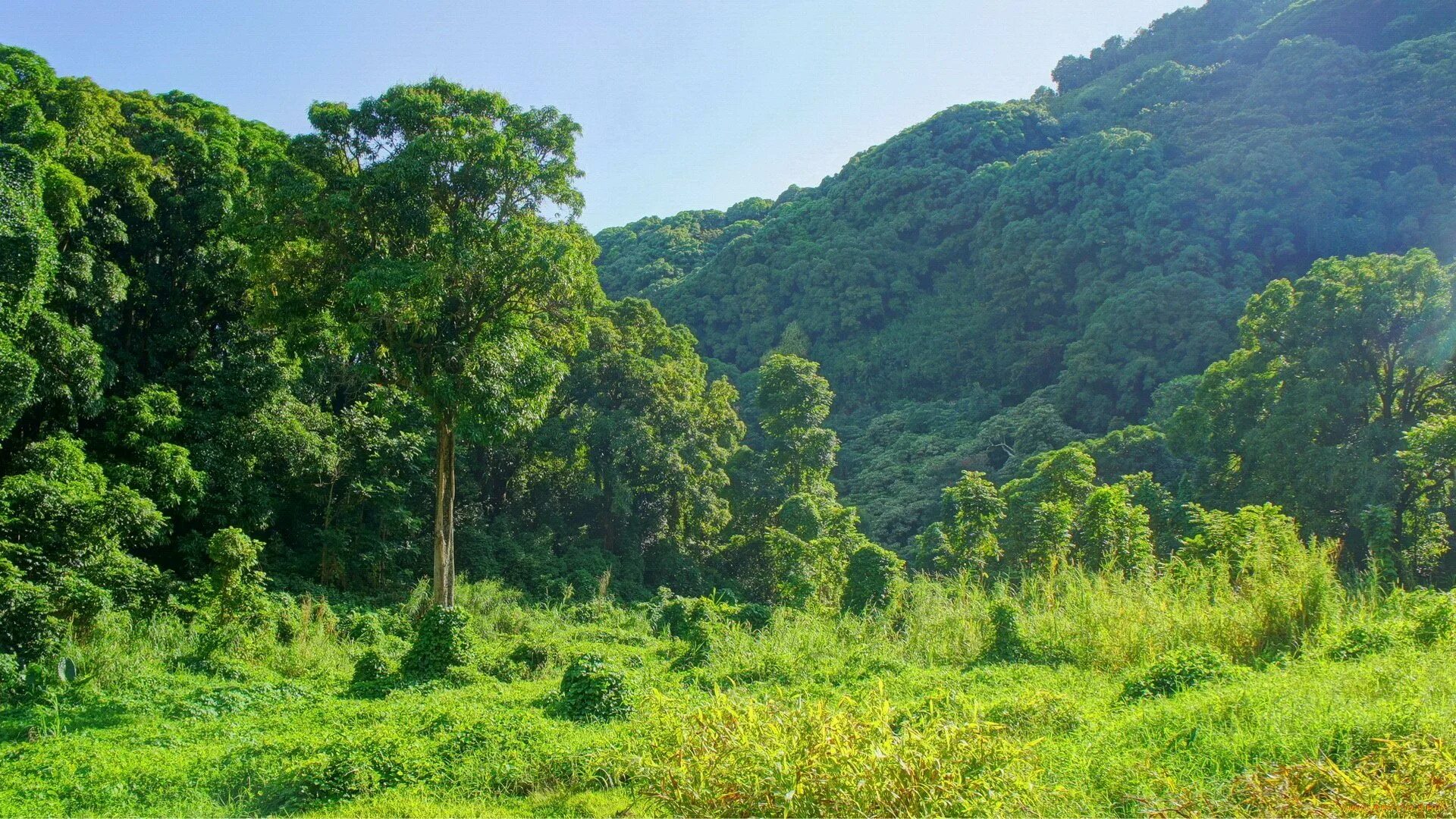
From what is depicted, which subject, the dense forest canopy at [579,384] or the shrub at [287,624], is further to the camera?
the shrub at [287,624]

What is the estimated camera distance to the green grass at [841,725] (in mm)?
3352

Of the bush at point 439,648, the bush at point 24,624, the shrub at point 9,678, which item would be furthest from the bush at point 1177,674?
the bush at point 24,624

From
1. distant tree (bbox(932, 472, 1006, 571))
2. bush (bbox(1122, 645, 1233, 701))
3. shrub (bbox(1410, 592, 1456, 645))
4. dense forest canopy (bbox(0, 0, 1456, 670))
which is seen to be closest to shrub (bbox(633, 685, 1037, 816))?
bush (bbox(1122, 645, 1233, 701))

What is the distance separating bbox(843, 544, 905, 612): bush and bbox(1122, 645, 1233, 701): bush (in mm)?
8935

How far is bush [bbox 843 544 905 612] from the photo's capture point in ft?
50.2

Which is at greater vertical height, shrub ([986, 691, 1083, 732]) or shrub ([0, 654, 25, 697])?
shrub ([0, 654, 25, 697])

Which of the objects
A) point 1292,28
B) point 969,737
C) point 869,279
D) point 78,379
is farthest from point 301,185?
point 1292,28

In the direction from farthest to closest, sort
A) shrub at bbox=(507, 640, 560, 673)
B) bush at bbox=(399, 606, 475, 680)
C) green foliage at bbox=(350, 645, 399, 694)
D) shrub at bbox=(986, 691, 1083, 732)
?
shrub at bbox=(507, 640, 560, 673) → bush at bbox=(399, 606, 475, 680) → green foliage at bbox=(350, 645, 399, 694) → shrub at bbox=(986, 691, 1083, 732)

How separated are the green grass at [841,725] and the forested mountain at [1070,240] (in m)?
20.8

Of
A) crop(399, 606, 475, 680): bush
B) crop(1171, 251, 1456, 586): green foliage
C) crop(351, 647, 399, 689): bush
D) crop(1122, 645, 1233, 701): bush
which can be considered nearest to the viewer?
crop(1122, 645, 1233, 701): bush

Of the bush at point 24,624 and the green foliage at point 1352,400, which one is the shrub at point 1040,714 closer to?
the bush at point 24,624

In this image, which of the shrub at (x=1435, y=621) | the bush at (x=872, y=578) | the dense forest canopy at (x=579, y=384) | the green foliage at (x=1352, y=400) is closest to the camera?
the shrub at (x=1435, y=621)

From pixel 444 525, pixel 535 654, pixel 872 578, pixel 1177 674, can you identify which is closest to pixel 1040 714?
pixel 1177 674

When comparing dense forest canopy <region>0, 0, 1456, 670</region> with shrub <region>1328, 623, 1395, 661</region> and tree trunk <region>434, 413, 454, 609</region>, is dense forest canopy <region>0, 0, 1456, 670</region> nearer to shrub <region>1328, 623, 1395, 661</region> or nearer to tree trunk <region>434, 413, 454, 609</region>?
tree trunk <region>434, 413, 454, 609</region>
